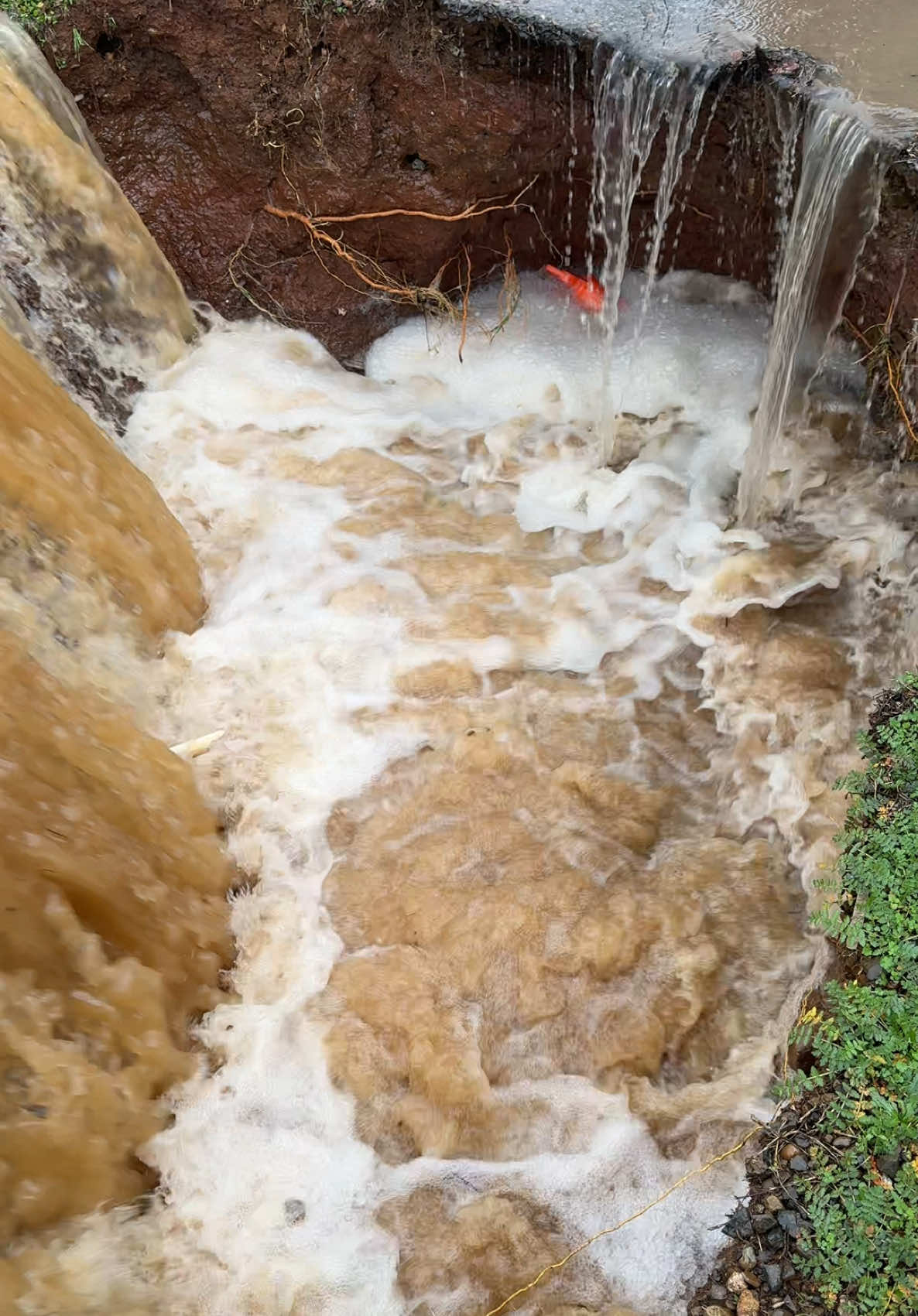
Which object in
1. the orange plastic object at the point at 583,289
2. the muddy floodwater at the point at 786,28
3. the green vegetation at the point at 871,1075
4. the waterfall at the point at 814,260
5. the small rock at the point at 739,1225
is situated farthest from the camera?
the orange plastic object at the point at 583,289

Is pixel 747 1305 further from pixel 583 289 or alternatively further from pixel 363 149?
pixel 363 149

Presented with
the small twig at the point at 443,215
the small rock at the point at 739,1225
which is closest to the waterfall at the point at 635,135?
the small twig at the point at 443,215

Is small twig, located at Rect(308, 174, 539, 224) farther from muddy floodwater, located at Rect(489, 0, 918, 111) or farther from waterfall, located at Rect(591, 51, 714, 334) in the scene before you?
muddy floodwater, located at Rect(489, 0, 918, 111)

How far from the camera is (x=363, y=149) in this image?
5.16 meters

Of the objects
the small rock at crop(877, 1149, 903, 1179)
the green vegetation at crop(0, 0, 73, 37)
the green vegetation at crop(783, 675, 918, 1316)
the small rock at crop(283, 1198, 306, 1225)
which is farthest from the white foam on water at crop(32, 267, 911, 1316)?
the green vegetation at crop(0, 0, 73, 37)

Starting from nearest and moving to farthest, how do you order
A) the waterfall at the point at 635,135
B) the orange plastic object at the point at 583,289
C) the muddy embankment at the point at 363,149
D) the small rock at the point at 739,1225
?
the small rock at the point at 739,1225 → the waterfall at the point at 635,135 → the muddy embankment at the point at 363,149 → the orange plastic object at the point at 583,289

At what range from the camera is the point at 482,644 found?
4.27 metres

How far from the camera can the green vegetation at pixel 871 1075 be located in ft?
7.54

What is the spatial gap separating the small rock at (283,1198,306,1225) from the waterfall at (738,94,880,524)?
3.74m

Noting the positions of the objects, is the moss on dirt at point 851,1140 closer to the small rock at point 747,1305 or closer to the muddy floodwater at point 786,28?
the small rock at point 747,1305

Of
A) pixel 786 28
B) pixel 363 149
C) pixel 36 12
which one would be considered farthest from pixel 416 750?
pixel 36 12

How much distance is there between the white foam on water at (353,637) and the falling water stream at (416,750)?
2cm

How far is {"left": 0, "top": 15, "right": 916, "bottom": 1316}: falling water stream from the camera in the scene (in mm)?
2668

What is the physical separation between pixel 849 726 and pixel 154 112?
202 inches
